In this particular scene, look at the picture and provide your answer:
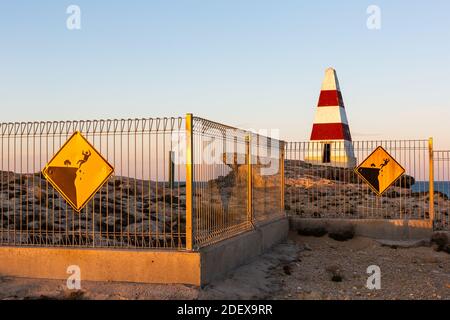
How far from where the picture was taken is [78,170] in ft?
35.4

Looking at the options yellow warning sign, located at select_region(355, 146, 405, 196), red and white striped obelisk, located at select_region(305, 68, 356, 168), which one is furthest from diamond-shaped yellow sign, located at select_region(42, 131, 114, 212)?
red and white striped obelisk, located at select_region(305, 68, 356, 168)

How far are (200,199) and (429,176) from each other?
9.63 meters

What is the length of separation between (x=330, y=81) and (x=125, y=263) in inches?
622

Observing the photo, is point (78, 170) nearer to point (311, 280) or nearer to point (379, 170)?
point (311, 280)

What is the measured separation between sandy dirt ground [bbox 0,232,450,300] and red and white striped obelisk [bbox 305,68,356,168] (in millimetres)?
5758

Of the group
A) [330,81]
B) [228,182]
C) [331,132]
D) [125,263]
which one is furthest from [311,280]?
[330,81]

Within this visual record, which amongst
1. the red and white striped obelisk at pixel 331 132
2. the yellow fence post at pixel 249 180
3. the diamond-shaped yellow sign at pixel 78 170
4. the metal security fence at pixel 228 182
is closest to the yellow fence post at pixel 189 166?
the metal security fence at pixel 228 182

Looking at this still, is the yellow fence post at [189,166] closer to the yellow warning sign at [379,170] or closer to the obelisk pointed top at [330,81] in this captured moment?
the yellow warning sign at [379,170]

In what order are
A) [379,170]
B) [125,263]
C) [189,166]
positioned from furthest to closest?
1. [379,170]
2. [125,263]
3. [189,166]

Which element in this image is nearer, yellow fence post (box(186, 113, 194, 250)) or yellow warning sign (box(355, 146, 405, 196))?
yellow fence post (box(186, 113, 194, 250))

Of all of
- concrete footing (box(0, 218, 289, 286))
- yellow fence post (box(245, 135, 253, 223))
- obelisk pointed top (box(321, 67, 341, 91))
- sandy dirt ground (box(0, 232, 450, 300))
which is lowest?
sandy dirt ground (box(0, 232, 450, 300))

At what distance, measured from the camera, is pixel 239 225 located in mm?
12648

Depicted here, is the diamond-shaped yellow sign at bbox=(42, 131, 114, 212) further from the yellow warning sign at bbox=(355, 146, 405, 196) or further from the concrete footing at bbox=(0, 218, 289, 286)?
the yellow warning sign at bbox=(355, 146, 405, 196)

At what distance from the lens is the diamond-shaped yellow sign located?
1062 centimetres
